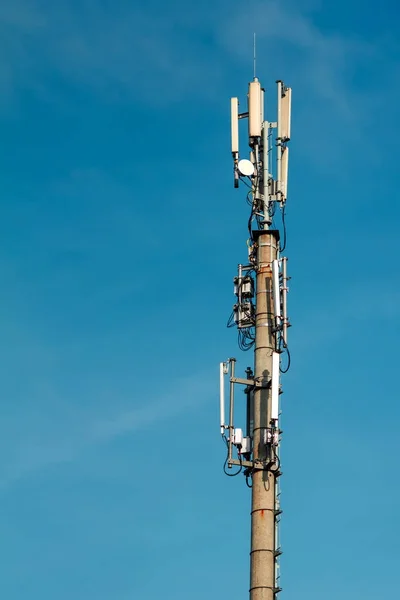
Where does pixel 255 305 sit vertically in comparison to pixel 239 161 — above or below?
below

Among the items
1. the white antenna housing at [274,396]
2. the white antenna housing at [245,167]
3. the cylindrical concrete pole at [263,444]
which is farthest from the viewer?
the white antenna housing at [245,167]

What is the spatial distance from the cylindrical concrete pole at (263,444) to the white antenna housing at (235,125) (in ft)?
12.0

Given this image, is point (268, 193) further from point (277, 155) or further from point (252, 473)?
point (252, 473)

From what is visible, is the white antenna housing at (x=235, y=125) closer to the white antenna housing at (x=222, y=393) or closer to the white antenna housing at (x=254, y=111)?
the white antenna housing at (x=254, y=111)

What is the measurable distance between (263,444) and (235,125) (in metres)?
13.5

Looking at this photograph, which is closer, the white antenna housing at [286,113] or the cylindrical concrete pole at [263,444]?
the cylindrical concrete pole at [263,444]

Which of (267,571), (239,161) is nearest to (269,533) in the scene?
(267,571)

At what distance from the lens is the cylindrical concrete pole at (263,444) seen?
40.1 meters

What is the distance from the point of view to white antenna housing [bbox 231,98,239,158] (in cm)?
4644

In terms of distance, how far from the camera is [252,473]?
41.9 m

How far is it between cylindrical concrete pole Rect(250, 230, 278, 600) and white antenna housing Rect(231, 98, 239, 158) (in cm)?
365

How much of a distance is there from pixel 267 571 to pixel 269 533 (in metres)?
1.34

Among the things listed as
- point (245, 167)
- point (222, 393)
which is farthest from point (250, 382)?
point (245, 167)

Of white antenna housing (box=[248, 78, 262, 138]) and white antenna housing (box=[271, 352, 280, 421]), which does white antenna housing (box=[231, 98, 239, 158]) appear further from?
white antenna housing (box=[271, 352, 280, 421])
